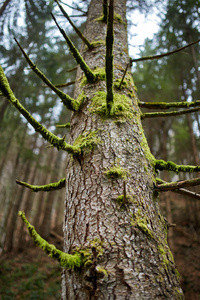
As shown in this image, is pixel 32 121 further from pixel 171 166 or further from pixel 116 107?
pixel 171 166

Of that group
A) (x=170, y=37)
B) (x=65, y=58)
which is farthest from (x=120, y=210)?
(x=65, y=58)

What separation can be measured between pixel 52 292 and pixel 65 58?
11.3m

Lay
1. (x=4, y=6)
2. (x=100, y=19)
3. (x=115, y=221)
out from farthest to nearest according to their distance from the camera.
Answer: (x=4, y=6), (x=100, y=19), (x=115, y=221)

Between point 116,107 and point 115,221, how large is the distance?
958 millimetres

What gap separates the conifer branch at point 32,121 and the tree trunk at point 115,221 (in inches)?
8.8

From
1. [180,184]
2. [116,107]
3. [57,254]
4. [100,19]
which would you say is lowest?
[57,254]

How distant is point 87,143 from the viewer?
144cm

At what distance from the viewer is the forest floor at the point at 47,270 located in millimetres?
7109

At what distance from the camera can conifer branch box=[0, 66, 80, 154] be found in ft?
3.52

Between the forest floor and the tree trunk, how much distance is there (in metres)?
6.62

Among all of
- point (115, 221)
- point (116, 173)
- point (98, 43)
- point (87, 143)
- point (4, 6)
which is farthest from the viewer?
point (4, 6)

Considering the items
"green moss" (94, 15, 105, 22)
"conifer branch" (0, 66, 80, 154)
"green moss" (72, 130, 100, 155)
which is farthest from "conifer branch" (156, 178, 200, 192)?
"green moss" (94, 15, 105, 22)

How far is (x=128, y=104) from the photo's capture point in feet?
5.66

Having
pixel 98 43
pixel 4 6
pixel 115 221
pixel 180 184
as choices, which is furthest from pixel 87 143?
pixel 4 6
